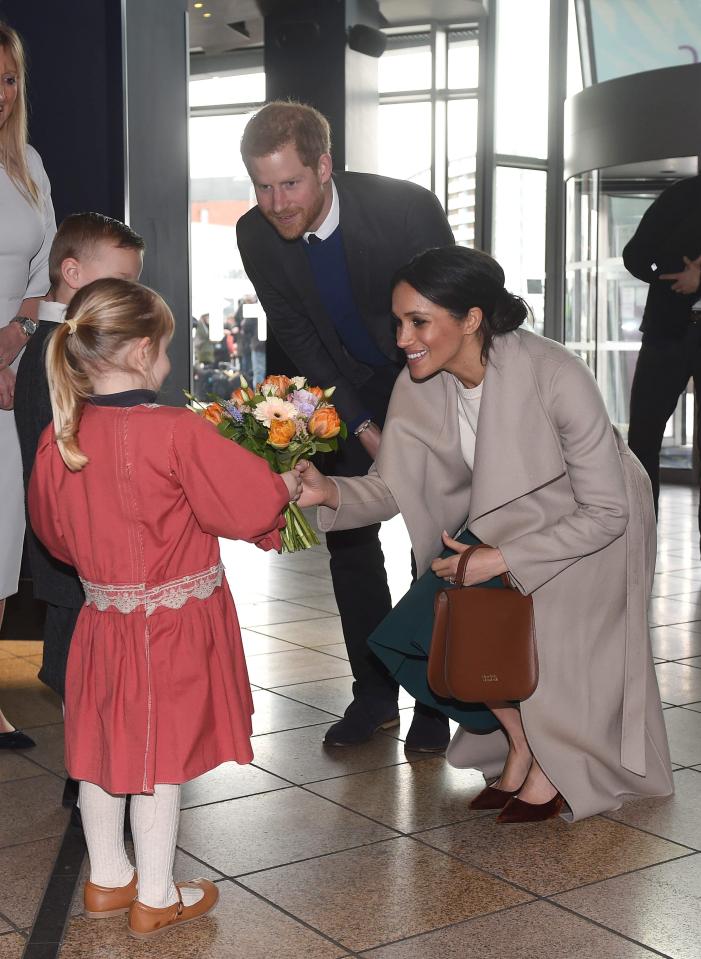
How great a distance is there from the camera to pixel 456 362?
300 centimetres

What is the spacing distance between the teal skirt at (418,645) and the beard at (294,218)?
0.96m

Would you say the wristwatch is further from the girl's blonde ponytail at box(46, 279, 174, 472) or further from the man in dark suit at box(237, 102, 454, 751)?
the girl's blonde ponytail at box(46, 279, 174, 472)

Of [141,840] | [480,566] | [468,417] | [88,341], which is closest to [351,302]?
[468,417]

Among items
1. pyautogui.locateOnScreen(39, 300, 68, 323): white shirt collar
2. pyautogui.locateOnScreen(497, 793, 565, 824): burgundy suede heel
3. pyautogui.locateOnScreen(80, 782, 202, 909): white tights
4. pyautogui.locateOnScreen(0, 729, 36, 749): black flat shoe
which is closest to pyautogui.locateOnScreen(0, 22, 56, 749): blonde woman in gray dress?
pyautogui.locateOnScreen(0, 729, 36, 749): black flat shoe

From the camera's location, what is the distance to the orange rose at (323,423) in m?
2.62

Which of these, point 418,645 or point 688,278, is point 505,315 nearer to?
point 418,645

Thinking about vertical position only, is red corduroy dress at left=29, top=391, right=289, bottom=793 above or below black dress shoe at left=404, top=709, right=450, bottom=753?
above

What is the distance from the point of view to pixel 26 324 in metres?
3.19

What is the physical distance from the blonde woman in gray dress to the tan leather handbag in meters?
1.37

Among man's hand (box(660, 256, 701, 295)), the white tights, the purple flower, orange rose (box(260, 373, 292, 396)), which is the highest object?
man's hand (box(660, 256, 701, 295))

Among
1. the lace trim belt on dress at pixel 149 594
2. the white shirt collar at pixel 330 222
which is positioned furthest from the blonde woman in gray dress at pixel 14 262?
the lace trim belt on dress at pixel 149 594

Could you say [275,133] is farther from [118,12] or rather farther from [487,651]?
[118,12]

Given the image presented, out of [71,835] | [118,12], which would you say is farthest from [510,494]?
[118,12]

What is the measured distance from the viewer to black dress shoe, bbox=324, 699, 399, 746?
3.53 meters
